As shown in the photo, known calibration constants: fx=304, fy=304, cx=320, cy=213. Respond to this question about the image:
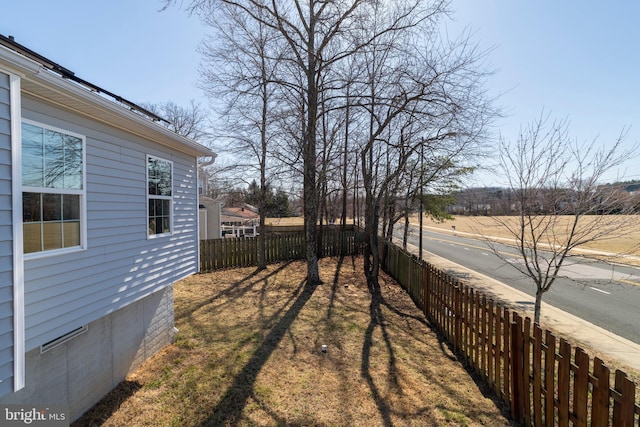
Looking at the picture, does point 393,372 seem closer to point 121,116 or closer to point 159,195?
point 159,195

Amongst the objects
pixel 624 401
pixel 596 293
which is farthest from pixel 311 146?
pixel 596 293

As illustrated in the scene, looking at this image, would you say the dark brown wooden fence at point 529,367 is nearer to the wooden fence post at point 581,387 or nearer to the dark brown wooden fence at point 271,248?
the wooden fence post at point 581,387

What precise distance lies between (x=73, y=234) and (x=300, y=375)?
3.53 m

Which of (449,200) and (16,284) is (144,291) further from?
(449,200)

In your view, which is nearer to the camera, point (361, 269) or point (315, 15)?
point (315, 15)

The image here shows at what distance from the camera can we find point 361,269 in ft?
43.0

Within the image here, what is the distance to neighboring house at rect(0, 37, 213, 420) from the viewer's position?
7.88ft

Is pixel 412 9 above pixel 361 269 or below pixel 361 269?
above

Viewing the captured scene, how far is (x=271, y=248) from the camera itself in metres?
14.5

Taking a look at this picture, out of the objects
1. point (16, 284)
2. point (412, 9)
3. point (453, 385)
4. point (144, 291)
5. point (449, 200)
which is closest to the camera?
point (16, 284)

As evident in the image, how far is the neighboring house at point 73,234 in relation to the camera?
240cm

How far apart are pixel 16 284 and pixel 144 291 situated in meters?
2.34

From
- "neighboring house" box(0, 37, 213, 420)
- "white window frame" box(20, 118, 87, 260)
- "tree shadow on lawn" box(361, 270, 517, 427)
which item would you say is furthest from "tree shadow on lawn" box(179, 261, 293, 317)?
"white window frame" box(20, 118, 87, 260)

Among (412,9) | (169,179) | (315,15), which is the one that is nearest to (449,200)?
(412,9)
